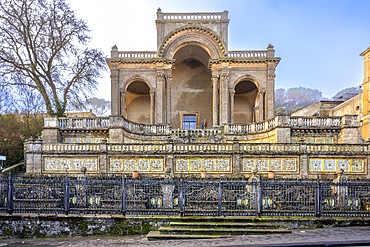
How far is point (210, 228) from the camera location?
1092 cm

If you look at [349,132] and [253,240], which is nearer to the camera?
[253,240]

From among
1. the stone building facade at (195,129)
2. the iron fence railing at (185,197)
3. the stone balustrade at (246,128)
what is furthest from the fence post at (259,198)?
the stone balustrade at (246,128)

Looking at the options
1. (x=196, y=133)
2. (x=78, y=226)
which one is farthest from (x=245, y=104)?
(x=78, y=226)

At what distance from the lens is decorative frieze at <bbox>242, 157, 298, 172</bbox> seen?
1952 cm

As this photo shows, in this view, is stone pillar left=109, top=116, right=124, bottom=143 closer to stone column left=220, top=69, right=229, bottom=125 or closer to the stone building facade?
the stone building facade

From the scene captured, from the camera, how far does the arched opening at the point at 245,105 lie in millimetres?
37525

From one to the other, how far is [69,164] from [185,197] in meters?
9.75

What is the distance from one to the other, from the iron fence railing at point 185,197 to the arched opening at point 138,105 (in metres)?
25.3

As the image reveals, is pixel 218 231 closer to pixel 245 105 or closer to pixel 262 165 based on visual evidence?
pixel 262 165

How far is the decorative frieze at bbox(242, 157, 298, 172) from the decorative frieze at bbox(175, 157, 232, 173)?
1.03m

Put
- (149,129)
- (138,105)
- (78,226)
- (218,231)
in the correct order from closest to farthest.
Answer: (218,231), (78,226), (149,129), (138,105)

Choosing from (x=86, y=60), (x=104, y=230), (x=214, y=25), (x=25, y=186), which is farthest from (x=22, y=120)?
(x=104, y=230)

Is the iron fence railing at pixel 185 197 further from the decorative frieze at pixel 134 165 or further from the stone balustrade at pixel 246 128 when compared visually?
the stone balustrade at pixel 246 128

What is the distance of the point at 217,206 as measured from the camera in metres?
12.1
